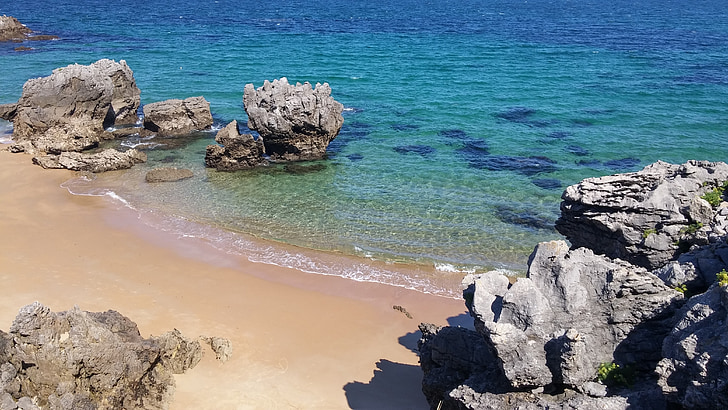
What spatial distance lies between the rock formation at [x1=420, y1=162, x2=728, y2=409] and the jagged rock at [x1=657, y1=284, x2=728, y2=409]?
0.05 feet

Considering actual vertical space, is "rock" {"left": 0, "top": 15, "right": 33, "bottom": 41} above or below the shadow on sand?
above

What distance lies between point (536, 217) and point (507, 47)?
166 ft

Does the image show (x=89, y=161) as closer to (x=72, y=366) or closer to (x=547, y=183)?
(x=72, y=366)

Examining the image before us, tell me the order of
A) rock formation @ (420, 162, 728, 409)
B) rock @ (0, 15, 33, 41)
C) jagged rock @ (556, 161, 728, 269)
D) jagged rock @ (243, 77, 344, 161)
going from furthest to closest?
rock @ (0, 15, 33, 41)
jagged rock @ (243, 77, 344, 161)
jagged rock @ (556, 161, 728, 269)
rock formation @ (420, 162, 728, 409)

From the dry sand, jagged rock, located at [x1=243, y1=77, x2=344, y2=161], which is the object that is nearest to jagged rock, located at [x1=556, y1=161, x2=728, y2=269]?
the dry sand

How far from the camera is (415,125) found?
43.8 metres

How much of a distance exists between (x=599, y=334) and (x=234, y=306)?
41.6 ft

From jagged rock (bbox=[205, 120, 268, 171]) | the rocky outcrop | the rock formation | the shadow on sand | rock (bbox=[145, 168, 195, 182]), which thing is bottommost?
rock (bbox=[145, 168, 195, 182])

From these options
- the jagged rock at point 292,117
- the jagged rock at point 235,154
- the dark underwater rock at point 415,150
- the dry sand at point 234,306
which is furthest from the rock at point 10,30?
the dark underwater rock at point 415,150

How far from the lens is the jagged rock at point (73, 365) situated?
44.4 ft

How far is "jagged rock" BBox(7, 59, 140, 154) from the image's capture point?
120 feet

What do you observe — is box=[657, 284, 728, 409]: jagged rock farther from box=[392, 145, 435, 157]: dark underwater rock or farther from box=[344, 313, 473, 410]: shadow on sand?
box=[392, 145, 435, 157]: dark underwater rock

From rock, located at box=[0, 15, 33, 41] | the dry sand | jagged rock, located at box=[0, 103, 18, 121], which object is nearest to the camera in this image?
the dry sand

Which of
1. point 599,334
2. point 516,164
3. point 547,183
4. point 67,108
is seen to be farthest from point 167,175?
point 599,334
